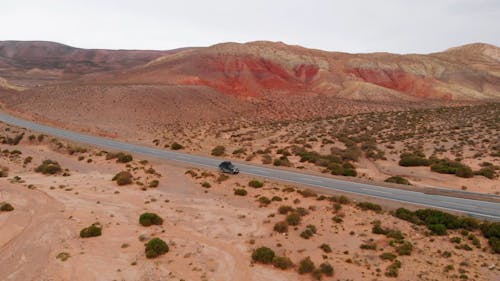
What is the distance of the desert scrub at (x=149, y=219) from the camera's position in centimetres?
2722

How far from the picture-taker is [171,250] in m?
23.4

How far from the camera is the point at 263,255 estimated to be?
2217 cm

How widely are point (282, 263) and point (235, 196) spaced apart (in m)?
13.6

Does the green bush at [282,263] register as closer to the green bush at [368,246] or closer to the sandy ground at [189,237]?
the sandy ground at [189,237]

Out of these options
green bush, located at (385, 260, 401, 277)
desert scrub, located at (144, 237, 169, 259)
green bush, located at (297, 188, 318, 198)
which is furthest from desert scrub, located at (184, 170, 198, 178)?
green bush, located at (385, 260, 401, 277)

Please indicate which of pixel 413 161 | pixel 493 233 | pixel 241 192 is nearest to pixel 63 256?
pixel 241 192

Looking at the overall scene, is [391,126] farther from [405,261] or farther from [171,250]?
[171,250]

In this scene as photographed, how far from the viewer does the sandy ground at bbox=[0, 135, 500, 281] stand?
20688 millimetres

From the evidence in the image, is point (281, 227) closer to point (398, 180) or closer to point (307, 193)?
point (307, 193)

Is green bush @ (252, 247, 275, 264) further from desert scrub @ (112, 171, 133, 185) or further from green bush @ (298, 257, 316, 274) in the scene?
desert scrub @ (112, 171, 133, 185)

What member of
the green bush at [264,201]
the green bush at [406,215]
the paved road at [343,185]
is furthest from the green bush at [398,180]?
the green bush at [264,201]

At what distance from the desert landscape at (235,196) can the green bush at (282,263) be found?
0.09 m

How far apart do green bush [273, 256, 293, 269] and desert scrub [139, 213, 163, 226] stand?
991cm

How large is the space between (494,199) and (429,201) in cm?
588
